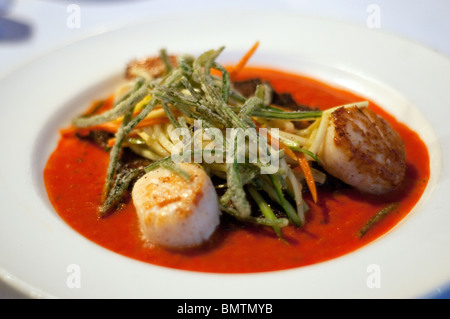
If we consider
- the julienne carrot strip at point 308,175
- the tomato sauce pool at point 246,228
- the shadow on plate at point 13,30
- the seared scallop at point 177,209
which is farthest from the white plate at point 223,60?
the shadow on plate at point 13,30

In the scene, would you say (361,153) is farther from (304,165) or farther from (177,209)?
(177,209)

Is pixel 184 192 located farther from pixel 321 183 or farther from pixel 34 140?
pixel 34 140

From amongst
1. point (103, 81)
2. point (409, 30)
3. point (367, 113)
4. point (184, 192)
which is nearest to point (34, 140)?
point (103, 81)

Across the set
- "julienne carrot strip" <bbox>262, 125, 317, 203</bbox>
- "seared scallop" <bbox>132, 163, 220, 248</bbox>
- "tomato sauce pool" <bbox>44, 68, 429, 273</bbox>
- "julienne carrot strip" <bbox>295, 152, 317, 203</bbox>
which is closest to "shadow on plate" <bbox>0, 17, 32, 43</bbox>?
"tomato sauce pool" <bbox>44, 68, 429, 273</bbox>

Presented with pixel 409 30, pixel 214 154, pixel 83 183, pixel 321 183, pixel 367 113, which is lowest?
pixel 83 183

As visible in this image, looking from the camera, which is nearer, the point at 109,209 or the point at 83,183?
the point at 109,209

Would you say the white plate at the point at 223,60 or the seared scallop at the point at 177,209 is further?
the seared scallop at the point at 177,209

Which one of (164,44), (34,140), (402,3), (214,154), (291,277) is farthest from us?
(402,3)

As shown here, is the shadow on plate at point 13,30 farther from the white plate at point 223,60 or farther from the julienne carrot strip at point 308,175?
the julienne carrot strip at point 308,175
